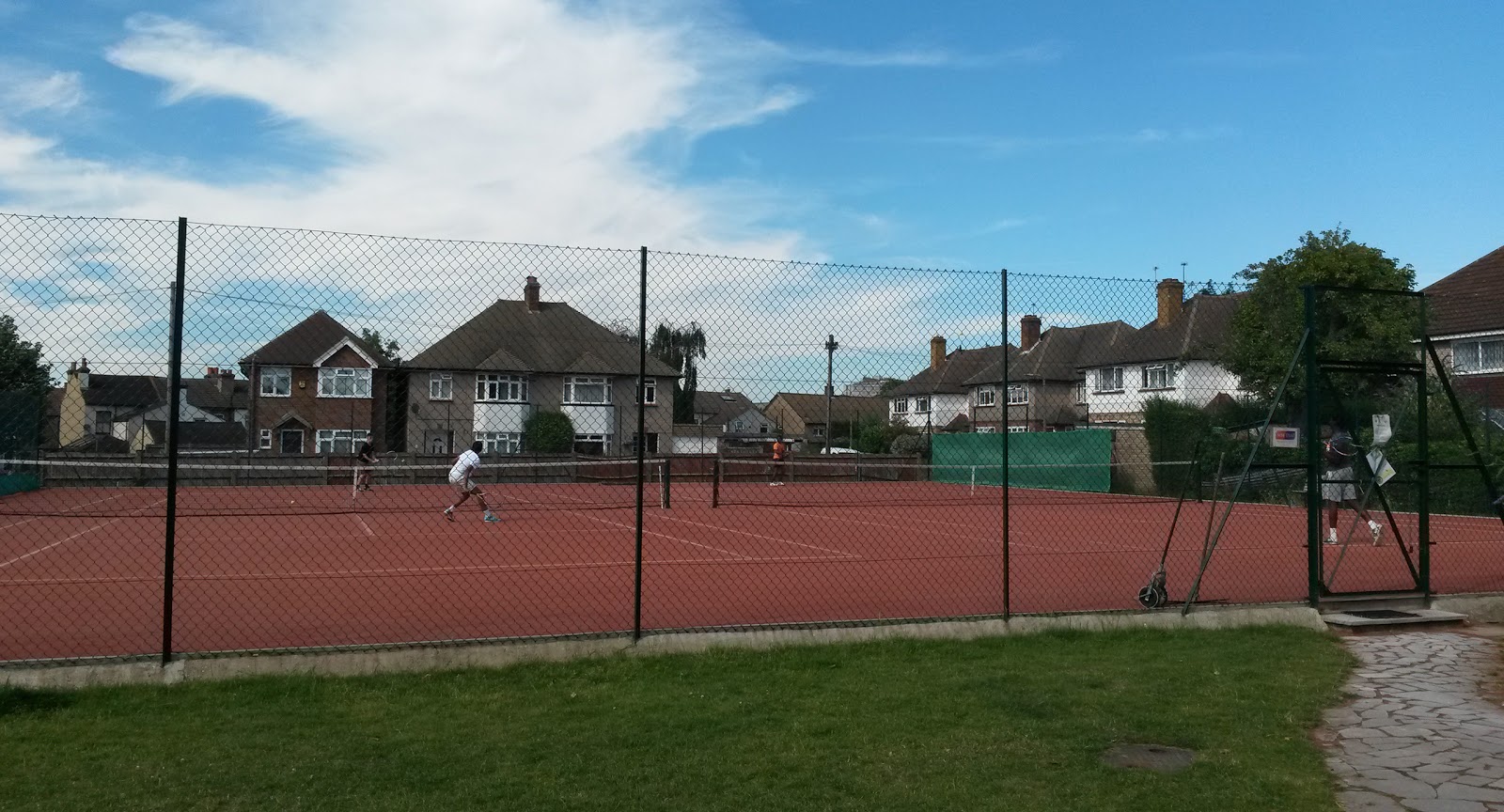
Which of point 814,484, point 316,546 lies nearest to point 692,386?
point 316,546

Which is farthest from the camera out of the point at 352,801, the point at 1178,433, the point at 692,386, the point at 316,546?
the point at 1178,433

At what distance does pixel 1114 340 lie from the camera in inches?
370

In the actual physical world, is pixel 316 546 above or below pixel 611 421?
→ below

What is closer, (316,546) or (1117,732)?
(1117,732)

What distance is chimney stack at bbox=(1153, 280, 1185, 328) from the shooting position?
32.2 feet

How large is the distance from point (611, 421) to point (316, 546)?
6359mm

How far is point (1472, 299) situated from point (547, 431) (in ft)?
109

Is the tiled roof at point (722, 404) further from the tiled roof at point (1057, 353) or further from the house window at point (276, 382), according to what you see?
the house window at point (276, 382)

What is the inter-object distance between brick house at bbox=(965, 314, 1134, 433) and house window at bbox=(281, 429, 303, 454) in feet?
21.2

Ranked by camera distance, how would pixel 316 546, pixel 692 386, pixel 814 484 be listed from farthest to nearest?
pixel 814 484 < pixel 316 546 < pixel 692 386

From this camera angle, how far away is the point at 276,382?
801 cm

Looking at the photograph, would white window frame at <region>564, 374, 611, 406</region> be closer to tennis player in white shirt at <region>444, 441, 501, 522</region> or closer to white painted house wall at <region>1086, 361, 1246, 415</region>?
tennis player in white shirt at <region>444, 441, 501, 522</region>

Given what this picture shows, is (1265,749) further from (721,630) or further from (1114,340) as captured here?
(1114,340)

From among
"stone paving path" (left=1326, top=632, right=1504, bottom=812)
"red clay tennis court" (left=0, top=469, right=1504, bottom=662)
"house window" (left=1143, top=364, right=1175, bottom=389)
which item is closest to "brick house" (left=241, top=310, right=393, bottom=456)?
"red clay tennis court" (left=0, top=469, right=1504, bottom=662)
